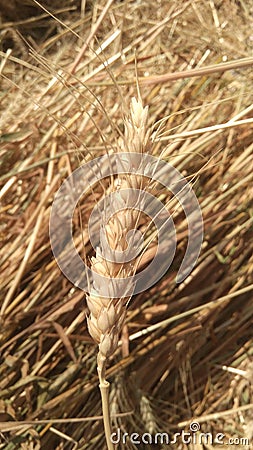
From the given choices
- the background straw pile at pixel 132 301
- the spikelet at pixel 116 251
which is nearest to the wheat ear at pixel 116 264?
the spikelet at pixel 116 251

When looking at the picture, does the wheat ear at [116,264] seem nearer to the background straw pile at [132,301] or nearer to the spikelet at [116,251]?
the spikelet at [116,251]

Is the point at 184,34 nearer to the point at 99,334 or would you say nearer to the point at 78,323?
the point at 78,323

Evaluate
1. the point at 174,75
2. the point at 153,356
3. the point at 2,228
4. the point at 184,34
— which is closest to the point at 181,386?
the point at 153,356

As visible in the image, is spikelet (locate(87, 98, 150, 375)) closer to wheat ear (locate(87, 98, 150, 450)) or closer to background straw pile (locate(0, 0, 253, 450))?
wheat ear (locate(87, 98, 150, 450))

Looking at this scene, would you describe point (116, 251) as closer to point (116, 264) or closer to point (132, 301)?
point (116, 264)

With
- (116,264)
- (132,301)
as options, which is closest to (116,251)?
(116,264)

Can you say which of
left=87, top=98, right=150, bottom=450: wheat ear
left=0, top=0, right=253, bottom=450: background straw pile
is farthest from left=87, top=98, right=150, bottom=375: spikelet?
left=0, top=0, right=253, bottom=450: background straw pile
